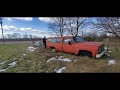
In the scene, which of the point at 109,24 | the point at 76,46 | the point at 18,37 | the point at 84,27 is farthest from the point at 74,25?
the point at 18,37

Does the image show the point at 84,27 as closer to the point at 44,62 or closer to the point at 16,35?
the point at 44,62

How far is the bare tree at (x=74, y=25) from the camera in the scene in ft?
12.3

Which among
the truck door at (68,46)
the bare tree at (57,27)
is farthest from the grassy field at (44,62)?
the bare tree at (57,27)

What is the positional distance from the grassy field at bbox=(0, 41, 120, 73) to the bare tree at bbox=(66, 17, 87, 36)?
0.58 meters

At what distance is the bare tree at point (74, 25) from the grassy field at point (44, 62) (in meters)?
0.58

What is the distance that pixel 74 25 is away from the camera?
3.91m

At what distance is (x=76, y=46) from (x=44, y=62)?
0.87 m

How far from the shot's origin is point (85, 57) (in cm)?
399

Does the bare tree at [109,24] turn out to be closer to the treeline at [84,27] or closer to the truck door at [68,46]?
the treeline at [84,27]
